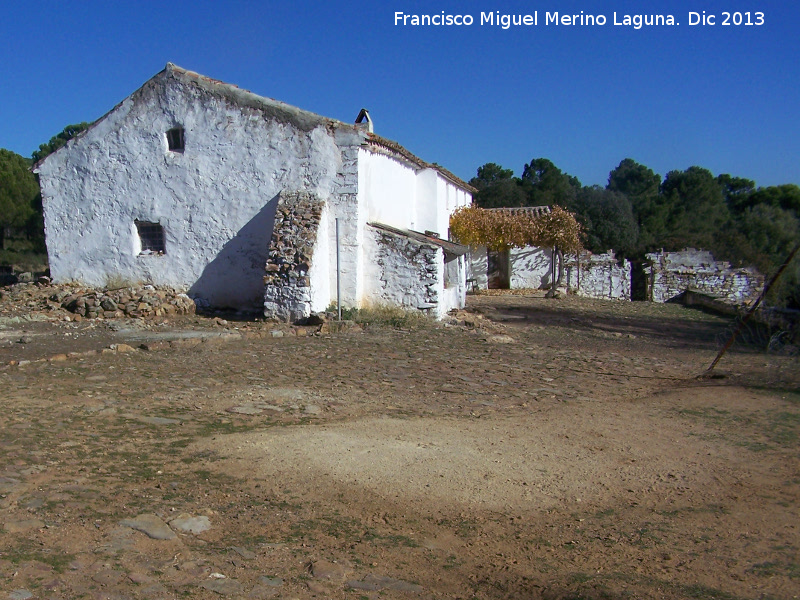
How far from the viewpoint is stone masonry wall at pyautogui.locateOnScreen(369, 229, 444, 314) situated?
49.6ft

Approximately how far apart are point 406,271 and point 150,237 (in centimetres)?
671

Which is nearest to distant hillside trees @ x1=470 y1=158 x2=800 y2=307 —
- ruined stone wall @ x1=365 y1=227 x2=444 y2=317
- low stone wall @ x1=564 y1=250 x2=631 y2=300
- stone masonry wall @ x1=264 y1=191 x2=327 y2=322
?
low stone wall @ x1=564 y1=250 x2=631 y2=300

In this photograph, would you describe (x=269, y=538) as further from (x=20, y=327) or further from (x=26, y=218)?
(x=26, y=218)

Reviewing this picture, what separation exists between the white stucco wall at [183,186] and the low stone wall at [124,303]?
79 centimetres

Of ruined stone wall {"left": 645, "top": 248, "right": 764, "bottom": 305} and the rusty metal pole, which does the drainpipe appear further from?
ruined stone wall {"left": 645, "top": 248, "right": 764, "bottom": 305}

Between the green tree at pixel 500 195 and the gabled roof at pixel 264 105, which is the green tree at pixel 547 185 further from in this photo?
the gabled roof at pixel 264 105

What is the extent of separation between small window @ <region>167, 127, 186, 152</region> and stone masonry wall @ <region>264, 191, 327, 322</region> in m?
3.83

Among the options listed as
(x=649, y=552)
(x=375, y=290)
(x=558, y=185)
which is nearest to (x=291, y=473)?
(x=649, y=552)

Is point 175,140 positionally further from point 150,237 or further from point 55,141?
point 55,141

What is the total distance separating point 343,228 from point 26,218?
2200 centimetres

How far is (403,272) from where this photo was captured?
15.4 m

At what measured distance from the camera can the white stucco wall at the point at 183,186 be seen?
15.8 metres

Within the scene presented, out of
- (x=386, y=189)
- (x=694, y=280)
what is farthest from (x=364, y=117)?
(x=694, y=280)

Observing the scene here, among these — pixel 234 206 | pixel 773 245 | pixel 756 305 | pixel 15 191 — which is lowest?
pixel 756 305
